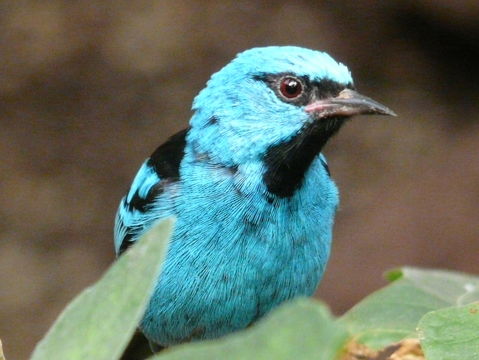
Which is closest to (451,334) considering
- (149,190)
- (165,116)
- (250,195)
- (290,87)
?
(250,195)

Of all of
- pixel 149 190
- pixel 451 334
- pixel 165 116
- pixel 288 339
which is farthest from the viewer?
pixel 165 116

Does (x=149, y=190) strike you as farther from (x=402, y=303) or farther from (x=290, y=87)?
(x=402, y=303)

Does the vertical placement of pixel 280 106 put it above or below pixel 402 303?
above

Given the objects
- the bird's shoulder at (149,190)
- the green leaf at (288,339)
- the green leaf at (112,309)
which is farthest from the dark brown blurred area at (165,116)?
the green leaf at (288,339)

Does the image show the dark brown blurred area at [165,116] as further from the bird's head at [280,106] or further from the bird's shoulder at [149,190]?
the bird's head at [280,106]

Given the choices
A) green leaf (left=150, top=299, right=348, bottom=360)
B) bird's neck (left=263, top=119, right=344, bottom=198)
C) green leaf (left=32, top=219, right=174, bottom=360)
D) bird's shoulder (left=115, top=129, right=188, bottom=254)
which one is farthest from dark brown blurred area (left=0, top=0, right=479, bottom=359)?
green leaf (left=150, top=299, right=348, bottom=360)

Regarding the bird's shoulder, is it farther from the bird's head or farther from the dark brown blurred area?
the dark brown blurred area
